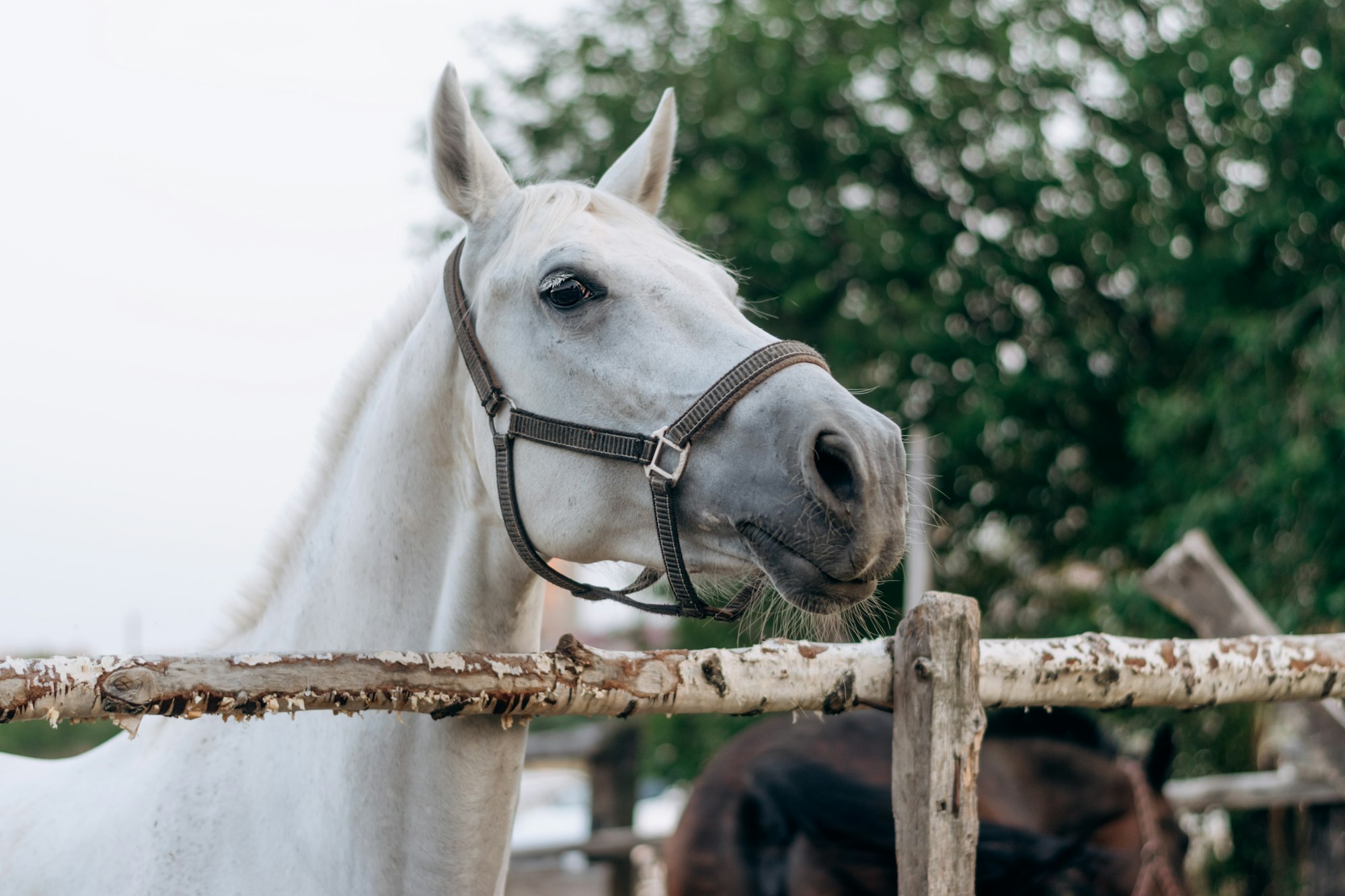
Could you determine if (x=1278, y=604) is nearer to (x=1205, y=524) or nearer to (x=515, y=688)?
(x=1205, y=524)

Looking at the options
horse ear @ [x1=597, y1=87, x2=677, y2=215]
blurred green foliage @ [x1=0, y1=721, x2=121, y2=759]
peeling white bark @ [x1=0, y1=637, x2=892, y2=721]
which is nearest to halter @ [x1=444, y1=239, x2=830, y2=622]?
peeling white bark @ [x1=0, y1=637, x2=892, y2=721]

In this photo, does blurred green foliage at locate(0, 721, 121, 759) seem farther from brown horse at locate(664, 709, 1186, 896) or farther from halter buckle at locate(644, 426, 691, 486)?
halter buckle at locate(644, 426, 691, 486)

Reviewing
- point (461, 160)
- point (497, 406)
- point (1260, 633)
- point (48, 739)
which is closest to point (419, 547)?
point (497, 406)

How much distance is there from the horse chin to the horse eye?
1.67 ft

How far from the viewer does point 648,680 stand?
1794 mm

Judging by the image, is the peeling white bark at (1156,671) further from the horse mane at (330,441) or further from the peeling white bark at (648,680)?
the horse mane at (330,441)

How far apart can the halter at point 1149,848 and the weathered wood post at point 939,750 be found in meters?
1.59

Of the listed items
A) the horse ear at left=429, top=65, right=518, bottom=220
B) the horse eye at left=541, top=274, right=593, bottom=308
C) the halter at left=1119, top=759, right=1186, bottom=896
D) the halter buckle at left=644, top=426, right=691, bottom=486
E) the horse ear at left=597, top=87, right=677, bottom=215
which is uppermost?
the horse ear at left=597, top=87, right=677, bottom=215

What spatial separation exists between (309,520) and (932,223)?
26.6 ft

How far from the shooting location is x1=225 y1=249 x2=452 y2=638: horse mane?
212cm

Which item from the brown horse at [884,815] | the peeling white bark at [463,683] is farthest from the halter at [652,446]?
the brown horse at [884,815]

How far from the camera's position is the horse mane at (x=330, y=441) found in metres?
2.12

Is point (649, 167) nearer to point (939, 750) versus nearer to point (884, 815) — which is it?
point (939, 750)

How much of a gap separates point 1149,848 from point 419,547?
2566 millimetres
